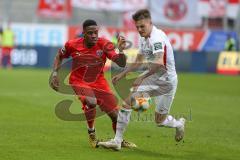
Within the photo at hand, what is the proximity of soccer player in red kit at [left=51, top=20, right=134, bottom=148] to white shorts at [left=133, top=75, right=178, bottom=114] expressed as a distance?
0.63m

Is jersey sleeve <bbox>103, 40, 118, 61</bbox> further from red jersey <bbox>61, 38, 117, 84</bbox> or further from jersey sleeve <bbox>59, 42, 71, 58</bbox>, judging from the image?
jersey sleeve <bbox>59, 42, 71, 58</bbox>

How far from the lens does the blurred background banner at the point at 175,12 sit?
43156mm

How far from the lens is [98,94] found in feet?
40.8

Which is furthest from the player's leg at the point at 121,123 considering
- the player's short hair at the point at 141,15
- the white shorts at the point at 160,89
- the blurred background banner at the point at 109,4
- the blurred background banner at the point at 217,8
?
the blurred background banner at the point at 217,8

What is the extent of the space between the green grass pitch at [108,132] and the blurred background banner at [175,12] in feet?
58.6

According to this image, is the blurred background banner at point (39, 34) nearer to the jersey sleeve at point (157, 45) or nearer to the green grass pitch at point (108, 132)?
the green grass pitch at point (108, 132)

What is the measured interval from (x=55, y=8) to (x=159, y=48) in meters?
31.8

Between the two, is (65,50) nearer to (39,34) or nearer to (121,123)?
(121,123)

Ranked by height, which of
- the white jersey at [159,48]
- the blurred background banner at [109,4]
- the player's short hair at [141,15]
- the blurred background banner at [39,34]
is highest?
the player's short hair at [141,15]

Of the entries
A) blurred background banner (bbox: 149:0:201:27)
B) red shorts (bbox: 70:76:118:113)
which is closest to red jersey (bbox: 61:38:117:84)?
red shorts (bbox: 70:76:118:113)

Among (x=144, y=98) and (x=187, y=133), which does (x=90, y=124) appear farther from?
(x=187, y=133)

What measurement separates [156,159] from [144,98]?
3.51 ft

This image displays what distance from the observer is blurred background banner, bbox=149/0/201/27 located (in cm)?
4316

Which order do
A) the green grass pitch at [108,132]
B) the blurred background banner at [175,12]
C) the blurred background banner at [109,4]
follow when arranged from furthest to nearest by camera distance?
the blurred background banner at [175,12], the blurred background banner at [109,4], the green grass pitch at [108,132]
